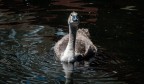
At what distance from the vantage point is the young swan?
12672 millimetres

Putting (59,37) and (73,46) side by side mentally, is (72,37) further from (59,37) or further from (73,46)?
(59,37)

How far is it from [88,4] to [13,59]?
7.27 m

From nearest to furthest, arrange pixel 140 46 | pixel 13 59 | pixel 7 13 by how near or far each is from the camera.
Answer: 1. pixel 13 59
2. pixel 140 46
3. pixel 7 13

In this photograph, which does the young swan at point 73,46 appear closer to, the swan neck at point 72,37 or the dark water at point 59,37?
the swan neck at point 72,37

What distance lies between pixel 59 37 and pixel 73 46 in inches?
78.5

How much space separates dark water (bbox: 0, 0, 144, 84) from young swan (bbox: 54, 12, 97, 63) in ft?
1.06

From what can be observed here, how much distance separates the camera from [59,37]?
1479 cm

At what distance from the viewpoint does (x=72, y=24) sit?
41.6ft

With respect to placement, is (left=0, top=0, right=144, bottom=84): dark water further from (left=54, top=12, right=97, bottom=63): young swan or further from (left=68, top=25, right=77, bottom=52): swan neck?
(left=68, top=25, right=77, bottom=52): swan neck

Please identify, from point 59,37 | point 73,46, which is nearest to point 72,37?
point 73,46

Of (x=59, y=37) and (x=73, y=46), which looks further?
(x=59, y=37)

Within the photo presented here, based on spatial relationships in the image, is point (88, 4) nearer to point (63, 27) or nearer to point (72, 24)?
point (63, 27)

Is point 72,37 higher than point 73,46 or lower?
higher

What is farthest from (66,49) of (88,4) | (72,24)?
(88,4)
